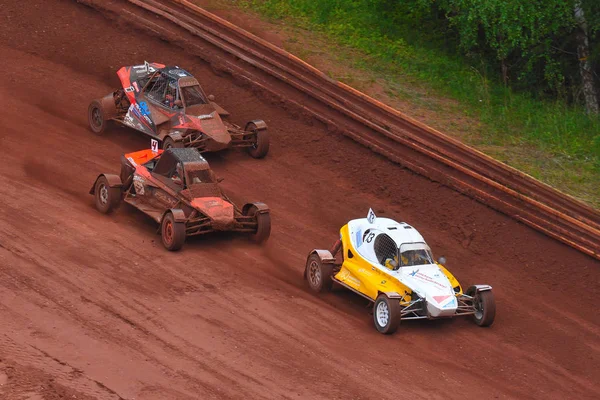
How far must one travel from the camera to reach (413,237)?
61.7ft

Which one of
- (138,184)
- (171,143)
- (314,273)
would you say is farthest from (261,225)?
(171,143)

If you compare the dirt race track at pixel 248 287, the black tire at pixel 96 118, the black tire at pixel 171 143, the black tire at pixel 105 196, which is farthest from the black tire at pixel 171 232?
the black tire at pixel 96 118

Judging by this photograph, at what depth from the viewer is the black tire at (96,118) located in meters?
24.3

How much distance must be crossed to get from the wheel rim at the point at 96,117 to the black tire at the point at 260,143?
3.63 m

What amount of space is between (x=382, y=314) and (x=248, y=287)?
2.51 metres

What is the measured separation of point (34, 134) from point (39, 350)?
10.1 meters

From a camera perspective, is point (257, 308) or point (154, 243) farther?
point (154, 243)

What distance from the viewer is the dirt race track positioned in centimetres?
1531

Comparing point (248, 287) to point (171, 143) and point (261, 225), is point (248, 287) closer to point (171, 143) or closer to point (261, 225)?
point (261, 225)

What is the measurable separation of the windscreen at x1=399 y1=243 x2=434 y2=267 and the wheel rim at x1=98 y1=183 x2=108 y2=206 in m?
6.20

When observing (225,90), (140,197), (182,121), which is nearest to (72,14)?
(225,90)

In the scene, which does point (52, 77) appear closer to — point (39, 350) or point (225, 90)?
point (225, 90)

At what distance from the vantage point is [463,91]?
27.9 metres

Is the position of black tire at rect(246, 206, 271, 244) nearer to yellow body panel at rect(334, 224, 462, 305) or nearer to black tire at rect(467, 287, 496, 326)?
yellow body panel at rect(334, 224, 462, 305)
